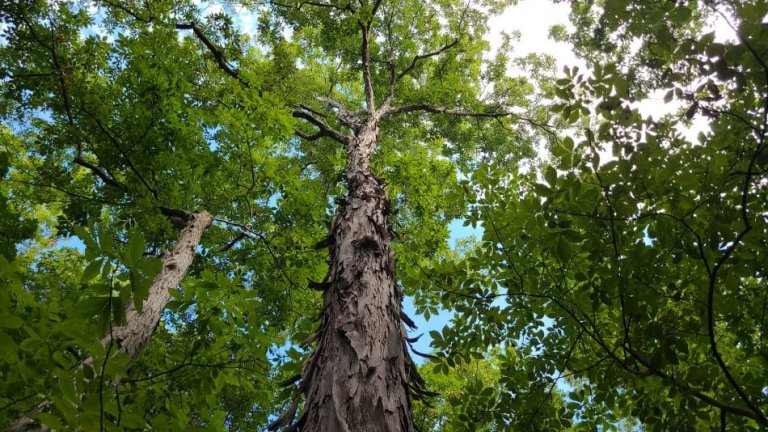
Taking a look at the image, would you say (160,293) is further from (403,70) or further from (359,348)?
(403,70)

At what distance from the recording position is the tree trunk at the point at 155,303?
153 inches

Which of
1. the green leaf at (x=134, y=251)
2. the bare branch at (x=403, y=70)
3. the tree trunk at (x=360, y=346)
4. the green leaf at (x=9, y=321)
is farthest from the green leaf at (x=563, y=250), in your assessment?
the bare branch at (x=403, y=70)

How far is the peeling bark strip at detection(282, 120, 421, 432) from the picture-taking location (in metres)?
1.98

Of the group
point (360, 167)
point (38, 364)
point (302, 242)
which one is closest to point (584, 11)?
point (360, 167)

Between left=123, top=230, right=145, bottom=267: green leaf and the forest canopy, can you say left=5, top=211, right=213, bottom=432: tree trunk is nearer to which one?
the forest canopy

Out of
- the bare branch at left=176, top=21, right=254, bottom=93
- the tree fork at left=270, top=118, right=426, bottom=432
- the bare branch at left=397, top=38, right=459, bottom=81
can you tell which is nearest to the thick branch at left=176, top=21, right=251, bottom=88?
the bare branch at left=176, top=21, right=254, bottom=93

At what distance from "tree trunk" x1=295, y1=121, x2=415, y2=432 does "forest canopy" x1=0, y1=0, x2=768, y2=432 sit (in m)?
0.02

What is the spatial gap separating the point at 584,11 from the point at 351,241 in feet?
30.9

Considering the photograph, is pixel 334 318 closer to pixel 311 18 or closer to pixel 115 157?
pixel 115 157

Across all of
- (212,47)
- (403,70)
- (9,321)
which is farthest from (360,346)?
(403,70)

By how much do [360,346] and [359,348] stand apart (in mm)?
16

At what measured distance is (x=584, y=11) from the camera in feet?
31.1

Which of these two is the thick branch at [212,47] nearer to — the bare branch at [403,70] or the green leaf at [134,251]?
the bare branch at [403,70]

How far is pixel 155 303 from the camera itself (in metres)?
4.93
